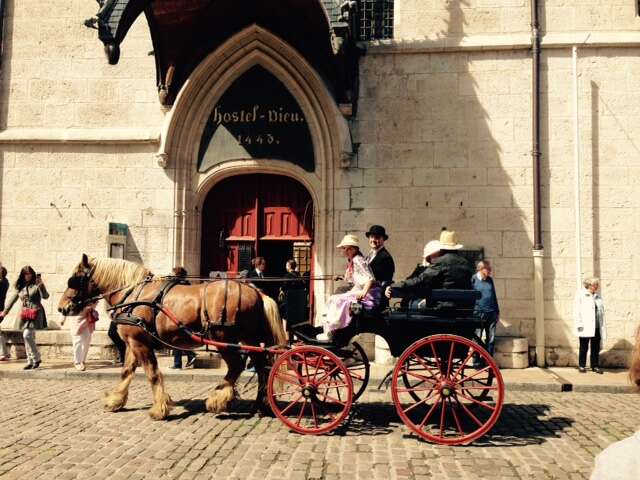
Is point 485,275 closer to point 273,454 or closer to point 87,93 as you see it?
point 273,454

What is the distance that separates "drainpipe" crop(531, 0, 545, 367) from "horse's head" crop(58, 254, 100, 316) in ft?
21.7

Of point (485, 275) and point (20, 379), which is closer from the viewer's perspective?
point (20, 379)

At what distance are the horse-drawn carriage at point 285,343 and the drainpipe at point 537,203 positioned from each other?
3.45 meters

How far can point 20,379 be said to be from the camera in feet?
24.3

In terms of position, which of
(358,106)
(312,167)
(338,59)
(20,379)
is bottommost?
(20,379)

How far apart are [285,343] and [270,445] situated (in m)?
1.11

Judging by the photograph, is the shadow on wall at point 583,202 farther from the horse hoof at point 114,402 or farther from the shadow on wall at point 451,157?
the horse hoof at point 114,402

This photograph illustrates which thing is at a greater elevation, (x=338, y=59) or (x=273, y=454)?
(x=338, y=59)

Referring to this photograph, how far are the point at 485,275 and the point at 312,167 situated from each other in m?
3.42

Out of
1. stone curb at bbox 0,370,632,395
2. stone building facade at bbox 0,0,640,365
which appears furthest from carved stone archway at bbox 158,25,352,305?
stone curb at bbox 0,370,632,395

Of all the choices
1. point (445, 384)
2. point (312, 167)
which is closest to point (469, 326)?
point (445, 384)

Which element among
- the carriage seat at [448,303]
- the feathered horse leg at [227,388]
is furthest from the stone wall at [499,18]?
the feathered horse leg at [227,388]

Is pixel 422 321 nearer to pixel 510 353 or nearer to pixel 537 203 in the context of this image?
pixel 510 353

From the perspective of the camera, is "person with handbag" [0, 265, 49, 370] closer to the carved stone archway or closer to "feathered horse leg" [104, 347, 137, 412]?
the carved stone archway
